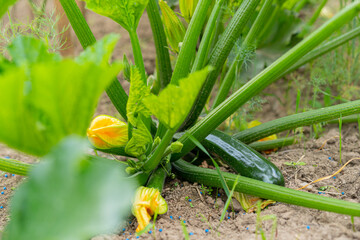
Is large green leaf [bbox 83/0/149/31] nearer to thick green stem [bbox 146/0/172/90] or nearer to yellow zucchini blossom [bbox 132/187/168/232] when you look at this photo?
thick green stem [bbox 146/0/172/90]

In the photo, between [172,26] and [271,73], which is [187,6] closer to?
[172,26]

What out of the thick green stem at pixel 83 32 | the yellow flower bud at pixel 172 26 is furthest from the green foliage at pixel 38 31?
the yellow flower bud at pixel 172 26

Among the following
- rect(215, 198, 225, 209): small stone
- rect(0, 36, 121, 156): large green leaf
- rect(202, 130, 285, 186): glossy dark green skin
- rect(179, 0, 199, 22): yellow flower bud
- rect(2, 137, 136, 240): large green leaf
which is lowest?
rect(2, 137, 136, 240): large green leaf

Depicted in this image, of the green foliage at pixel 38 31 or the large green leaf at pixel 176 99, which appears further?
the green foliage at pixel 38 31

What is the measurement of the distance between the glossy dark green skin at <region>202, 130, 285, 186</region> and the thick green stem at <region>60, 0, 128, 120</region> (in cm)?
39

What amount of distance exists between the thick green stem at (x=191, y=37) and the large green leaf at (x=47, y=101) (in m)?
0.59

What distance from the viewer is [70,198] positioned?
62cm

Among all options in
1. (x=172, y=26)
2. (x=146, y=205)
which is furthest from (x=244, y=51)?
(x=146, y=205)

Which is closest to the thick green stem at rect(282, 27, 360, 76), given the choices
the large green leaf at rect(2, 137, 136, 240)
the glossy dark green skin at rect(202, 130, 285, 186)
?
the glossy dark green skin at rect(202, 130, 285, 186)

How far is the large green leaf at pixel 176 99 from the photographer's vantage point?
0.89 m

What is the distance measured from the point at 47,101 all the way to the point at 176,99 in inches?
12.4

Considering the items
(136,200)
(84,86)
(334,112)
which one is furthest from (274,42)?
(84,86)

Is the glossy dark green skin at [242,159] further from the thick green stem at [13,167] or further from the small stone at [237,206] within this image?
the thick green stem at [13,167]

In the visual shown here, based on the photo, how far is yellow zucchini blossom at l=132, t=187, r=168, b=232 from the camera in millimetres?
1218
